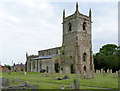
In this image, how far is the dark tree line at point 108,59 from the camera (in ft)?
114

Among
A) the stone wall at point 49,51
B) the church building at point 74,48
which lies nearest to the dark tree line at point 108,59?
the church building at point 74,48

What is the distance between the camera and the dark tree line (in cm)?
3484

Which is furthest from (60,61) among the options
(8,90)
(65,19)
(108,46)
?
(8,90)

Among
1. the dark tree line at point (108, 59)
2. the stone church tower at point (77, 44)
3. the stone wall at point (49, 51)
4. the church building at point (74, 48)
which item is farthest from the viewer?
the stone wall at point (49, 51)

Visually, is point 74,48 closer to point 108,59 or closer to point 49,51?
point 108,59

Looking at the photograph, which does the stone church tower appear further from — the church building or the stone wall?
the stone wall

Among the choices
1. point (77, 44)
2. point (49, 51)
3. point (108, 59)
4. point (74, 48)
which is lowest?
point (108, 59)

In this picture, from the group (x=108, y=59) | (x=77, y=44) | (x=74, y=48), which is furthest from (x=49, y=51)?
(x=108, y=59)

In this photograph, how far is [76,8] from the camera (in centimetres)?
3478

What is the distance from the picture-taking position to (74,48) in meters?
34.2

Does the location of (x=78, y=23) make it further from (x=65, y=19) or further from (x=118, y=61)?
(x=118, y=61)

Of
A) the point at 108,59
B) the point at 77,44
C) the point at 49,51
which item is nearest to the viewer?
the point at 77,44

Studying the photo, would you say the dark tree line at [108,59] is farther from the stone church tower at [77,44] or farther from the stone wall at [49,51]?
the stone wall at [49,51]

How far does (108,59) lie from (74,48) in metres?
10.3
